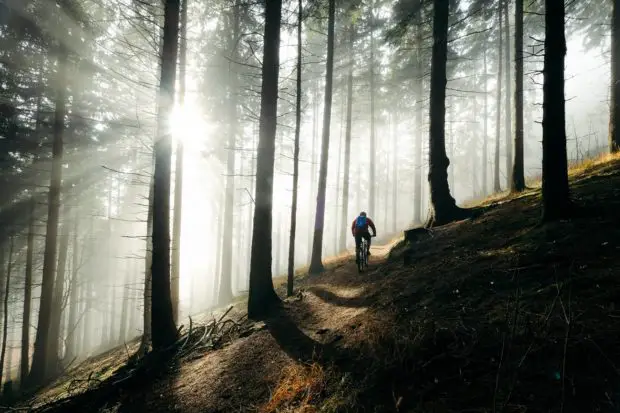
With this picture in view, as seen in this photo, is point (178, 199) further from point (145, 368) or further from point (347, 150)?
point (347, 150)

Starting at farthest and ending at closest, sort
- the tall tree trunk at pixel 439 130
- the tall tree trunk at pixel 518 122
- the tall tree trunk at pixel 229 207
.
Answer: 1. the tall tree trunk at pixel 229 207
2. the tall tree trunk at pixel 518 122
3. the tall tree trunk at pixel 439 130

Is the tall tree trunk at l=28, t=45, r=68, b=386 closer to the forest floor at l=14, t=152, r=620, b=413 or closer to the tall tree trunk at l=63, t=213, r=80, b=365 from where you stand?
the tall tree trunk at l=63, t=213, r=80, b=365

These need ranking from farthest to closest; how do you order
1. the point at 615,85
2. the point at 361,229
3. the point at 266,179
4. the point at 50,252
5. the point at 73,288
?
Answer: 1. the point at 73,288
2. the point at 50,252
3. the point at 615,85
4. the point at 361,229
5. the point at 266,179

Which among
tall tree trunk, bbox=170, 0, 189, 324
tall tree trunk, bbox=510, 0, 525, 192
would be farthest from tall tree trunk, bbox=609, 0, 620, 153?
tall tree trunk, bbox=170, 0, 189, 324

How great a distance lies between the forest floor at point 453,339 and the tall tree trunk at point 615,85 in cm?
418

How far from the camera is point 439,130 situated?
33.7 ft

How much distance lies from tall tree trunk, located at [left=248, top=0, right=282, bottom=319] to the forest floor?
2.80ft

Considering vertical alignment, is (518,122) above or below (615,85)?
below

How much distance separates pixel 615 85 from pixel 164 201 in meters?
16.1

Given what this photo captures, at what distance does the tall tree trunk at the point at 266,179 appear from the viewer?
8594 mm

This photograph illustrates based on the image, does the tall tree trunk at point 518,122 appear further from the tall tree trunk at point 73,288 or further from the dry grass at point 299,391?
the tall tree trunk at point 73,288

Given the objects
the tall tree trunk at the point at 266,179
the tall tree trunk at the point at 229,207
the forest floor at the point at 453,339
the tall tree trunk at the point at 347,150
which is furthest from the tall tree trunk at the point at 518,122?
the tall tree trunk at the point at 229,207

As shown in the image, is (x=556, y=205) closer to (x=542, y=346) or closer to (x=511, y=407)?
(x=542, y=346)

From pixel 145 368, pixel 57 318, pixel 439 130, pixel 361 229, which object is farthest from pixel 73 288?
pixel 439 130
